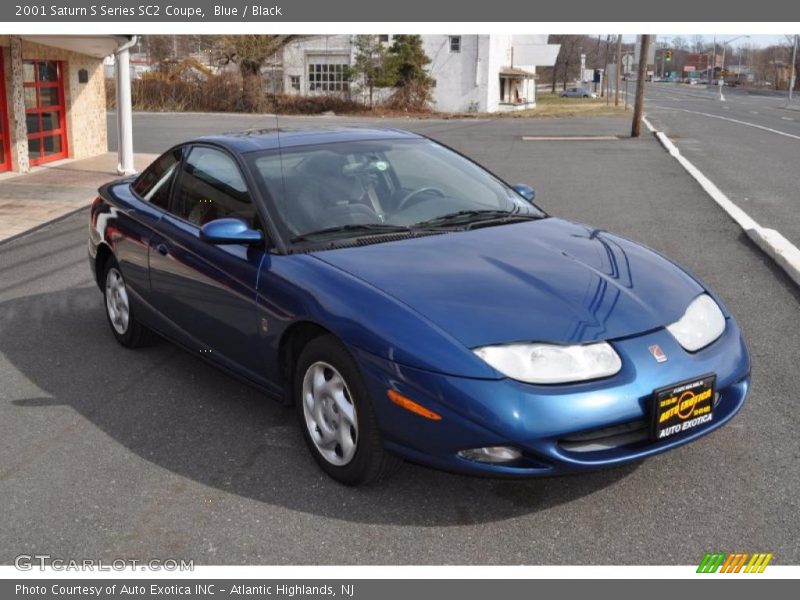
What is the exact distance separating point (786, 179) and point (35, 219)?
466 inches

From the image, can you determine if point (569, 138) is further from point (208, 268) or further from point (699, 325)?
point (699, 325)

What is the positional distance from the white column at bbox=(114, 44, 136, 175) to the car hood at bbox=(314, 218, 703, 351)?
1324 cm

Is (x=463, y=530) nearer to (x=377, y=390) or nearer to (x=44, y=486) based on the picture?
(x=377, y=390)

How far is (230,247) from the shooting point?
457 cm

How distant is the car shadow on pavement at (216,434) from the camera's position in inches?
148

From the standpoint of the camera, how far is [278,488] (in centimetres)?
393

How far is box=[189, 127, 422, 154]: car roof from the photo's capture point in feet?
16.3

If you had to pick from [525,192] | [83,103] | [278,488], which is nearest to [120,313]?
[278,488]

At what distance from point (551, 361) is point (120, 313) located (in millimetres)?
3546

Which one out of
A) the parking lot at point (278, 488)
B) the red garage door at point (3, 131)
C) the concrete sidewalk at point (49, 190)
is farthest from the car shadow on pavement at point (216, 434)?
the red garage door at point (3, 131)

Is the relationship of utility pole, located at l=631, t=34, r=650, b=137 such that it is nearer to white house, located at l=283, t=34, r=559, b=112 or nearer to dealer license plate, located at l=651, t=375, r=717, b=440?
dealer license plate, located at l=651, t=375, r=717, b=440

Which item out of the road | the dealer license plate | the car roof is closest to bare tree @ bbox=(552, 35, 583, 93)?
the road

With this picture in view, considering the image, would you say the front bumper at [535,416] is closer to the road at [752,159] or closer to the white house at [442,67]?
the road at [752,159]

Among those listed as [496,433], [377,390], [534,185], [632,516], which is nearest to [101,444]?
[377,390]
